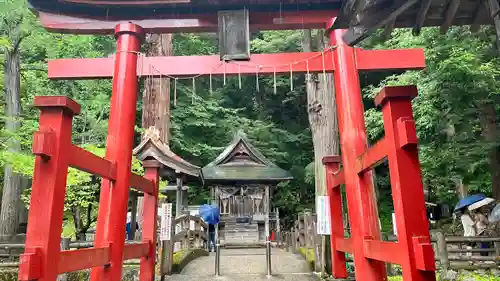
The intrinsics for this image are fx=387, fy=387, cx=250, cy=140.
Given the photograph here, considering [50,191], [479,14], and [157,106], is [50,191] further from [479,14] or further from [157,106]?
[157,106]

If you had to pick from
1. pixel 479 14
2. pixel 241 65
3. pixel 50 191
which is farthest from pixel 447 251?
pixel 50 191

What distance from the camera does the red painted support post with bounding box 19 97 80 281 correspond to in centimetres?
316

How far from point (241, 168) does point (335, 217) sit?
11.1m

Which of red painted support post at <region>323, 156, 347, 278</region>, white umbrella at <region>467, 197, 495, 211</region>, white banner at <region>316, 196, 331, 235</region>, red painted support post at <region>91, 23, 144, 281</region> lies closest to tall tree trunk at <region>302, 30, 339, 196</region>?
white umbrella at <region>467, 197, 495, 211</region>

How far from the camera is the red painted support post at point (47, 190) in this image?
316 centimetres

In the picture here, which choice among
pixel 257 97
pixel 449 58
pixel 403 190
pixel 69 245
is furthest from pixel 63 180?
pixel 257 97

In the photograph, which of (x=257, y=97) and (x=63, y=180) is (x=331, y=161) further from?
(x=257, y=97)

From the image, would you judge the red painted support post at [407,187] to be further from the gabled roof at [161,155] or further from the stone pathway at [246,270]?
the gabled roof at [161,155]

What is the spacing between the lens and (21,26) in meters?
11.4

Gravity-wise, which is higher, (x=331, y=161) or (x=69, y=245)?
(x=331, y=161)

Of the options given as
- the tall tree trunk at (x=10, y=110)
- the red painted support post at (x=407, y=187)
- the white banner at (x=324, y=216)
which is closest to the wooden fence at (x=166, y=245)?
the tall tree trunk at (x=10, y=110)

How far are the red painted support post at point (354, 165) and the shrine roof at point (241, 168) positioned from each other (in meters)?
11.0

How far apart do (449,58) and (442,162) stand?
3782 millimetres

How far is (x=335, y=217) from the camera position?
6.17m
